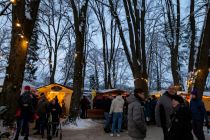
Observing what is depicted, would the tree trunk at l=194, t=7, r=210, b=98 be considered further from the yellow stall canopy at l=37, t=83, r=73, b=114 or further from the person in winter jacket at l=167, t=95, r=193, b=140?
the yellow stall canopy at l=37, t=83, r=73, b=114

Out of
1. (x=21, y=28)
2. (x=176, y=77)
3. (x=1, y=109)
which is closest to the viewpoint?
(x=1, y=109)

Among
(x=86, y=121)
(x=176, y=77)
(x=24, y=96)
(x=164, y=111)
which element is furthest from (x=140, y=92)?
(x=176, y=77)

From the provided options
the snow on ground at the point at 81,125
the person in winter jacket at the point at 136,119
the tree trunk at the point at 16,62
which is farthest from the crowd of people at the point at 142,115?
the snow on ground at the point at 81,125

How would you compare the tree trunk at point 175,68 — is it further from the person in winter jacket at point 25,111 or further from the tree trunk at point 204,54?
the person in winter jacket at point 25,111

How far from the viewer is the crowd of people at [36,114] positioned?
13547 millimetres

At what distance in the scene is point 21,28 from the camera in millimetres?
15484

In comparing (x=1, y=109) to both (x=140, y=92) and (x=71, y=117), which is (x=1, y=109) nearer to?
(x=140, y=92)

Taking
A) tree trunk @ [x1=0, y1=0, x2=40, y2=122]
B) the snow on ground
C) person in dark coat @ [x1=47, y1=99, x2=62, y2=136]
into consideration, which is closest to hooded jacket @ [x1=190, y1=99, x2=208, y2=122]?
person in dark coat @ [x1=47, y1=99, x2=62, y2=136]

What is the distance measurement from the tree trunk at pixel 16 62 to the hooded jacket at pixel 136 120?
7.15 metres

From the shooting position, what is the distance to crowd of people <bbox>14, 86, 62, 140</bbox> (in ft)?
44.4

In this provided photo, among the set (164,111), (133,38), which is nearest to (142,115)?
(164,111)

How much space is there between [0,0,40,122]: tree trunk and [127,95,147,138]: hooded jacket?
7152 millimetres

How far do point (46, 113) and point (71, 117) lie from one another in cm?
526

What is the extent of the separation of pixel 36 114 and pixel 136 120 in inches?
290
